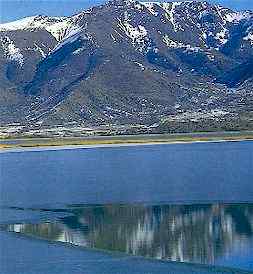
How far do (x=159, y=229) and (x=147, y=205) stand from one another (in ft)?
20.9

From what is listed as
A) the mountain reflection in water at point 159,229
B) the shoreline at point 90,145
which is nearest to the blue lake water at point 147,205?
the mountain reflection in water at point 159,229

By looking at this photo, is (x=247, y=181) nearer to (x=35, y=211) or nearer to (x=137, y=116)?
(x=35, y=211)

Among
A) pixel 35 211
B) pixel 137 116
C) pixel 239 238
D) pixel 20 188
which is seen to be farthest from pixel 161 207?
pixel 137 116

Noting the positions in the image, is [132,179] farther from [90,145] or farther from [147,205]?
[90,145]

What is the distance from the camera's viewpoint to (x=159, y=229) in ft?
92.9

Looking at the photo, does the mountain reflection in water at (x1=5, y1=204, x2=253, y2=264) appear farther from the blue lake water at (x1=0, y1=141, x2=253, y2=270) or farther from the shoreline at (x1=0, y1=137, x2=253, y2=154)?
the shoreline at (x1=0, y1=137, x2=253, y2=154)

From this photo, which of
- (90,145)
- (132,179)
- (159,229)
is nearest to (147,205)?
(159,229)

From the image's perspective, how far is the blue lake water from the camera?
2536 centimetres

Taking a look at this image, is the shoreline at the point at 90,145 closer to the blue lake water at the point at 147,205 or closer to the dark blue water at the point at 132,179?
the dark blue water at the point at 132,179

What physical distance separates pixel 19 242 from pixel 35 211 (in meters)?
8.06

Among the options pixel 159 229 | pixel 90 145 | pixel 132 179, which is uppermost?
pixel 159 229

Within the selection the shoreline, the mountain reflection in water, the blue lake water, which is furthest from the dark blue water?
the shoreline

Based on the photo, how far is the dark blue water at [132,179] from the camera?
37781 mm

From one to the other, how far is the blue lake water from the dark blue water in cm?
5
